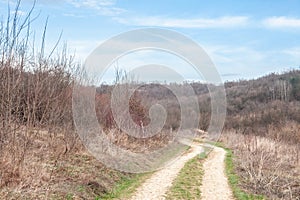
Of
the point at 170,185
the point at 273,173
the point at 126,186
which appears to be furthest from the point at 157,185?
the point at 273,173

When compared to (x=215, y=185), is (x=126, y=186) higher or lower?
higher

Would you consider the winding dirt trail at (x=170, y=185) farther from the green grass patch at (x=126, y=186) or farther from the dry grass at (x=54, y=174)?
the dry grass at (x=54, y=174)

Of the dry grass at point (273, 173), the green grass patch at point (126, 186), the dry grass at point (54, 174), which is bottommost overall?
the dry grass at point (273, 173)

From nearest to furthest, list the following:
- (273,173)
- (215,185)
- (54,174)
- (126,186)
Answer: (54,174)
(126,186)
(215,185)
(273,173)

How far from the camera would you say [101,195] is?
11.1m

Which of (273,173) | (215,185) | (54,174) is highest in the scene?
(54,174)

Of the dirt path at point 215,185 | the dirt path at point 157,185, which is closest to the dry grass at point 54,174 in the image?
the dirt path at point 157,185

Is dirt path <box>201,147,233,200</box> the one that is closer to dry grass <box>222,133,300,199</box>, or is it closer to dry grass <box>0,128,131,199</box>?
dry grass <box>222,133,300,199</box>

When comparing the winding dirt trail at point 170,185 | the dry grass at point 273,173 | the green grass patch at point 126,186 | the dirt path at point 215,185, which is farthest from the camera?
the dry grass at point 273,173

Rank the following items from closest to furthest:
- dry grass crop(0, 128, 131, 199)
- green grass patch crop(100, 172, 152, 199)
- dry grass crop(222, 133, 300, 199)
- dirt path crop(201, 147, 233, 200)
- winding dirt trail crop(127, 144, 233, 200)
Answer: dry grass crop(0, 128, 131, 199) → green grass patch crop(100, 172, 152, 199) → winding dirt trail crop(127, 144, 233, 200) → dirt path crop(201, 147, 233, 200) → dry grass crop(222, 133, 300, 199)

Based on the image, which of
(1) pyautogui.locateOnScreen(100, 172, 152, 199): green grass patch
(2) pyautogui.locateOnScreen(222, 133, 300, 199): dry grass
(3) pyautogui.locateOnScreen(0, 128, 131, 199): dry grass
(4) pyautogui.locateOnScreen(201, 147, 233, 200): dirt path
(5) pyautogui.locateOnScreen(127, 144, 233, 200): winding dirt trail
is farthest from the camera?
(2) pyautogui.locateOnScreen(222, 133, 300, 199): dry grass

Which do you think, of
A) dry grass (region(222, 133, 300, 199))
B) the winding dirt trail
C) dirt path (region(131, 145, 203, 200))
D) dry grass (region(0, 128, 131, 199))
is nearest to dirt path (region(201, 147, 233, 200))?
the winding dirt trail

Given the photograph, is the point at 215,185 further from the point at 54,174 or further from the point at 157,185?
the point at 54,174

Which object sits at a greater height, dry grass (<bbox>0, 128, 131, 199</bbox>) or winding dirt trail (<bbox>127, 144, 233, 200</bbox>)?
dry grass (<bbox>0, 128, 131, 199</bbox>)
